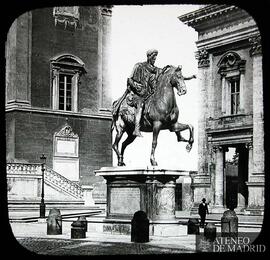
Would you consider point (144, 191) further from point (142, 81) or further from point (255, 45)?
point (255, 45)

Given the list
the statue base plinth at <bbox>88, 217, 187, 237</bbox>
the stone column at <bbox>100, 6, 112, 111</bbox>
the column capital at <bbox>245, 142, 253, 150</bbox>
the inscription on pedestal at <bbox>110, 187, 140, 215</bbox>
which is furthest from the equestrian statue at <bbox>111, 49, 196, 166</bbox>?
the stone column at <bbox>100, 6, 112, 111</bbox>

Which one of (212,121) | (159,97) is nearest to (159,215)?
(159,97)

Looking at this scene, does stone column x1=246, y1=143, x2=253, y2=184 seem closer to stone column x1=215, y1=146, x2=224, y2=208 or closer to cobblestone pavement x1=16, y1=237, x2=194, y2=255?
stone column x1=215, y1=146, x2=224, y2=208

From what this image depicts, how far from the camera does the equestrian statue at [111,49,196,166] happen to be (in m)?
16.9

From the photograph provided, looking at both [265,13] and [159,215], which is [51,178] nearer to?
[159,215]

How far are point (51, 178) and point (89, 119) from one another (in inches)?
246

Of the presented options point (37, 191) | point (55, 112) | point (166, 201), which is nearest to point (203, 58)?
point (55, 112)

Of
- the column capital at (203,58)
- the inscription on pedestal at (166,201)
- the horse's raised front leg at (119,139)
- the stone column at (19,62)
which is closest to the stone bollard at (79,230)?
the inscription on pedestal at (166,201)

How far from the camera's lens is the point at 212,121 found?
38281 millimetres

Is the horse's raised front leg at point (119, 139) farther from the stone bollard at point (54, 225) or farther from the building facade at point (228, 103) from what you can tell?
the building facade at point (228, 103)

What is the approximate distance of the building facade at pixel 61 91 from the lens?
37.6m

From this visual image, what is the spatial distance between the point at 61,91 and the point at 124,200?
76.8ft

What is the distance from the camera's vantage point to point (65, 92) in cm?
3984

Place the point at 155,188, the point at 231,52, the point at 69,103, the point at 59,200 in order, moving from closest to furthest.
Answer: the point at 155,188 → the point at 59,200 → the point at 231,52 → the point at 69,103
